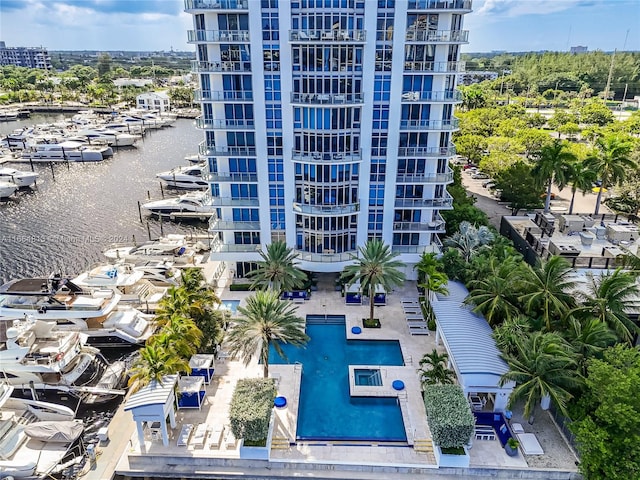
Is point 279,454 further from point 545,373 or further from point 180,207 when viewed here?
point 180,207

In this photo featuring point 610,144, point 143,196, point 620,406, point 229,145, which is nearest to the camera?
point 620,406


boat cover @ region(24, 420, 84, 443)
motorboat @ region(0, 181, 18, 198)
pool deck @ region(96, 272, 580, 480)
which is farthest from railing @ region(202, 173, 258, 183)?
motorboat @ region(0, 181, 18, 198)

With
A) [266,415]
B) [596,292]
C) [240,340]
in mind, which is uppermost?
[596,292]

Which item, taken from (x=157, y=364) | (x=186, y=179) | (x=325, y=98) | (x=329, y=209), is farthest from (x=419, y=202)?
(x=186, y=179)

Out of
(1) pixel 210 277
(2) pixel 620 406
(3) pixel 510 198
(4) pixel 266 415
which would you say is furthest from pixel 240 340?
(3) pixel 510 198

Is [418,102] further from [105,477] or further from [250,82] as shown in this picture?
[105,477]

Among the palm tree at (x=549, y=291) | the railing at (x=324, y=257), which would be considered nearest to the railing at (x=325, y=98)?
the railing at (x=324, y=257)
